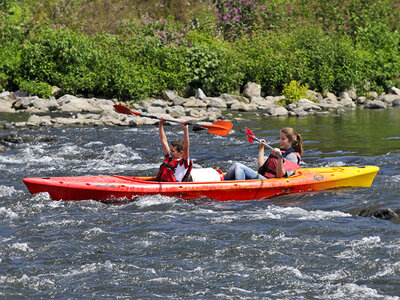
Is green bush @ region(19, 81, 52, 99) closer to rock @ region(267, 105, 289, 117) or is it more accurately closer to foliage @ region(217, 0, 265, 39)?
rock @ region(267, 105, 289, 117)

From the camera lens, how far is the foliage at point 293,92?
1816cm

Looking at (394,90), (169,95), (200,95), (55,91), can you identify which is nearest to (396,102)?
(394,90)

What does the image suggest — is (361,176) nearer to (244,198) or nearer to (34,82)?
(244,198)

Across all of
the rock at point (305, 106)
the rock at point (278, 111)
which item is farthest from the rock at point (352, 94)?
the rock at point (278, 111)

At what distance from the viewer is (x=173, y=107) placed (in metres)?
15.8

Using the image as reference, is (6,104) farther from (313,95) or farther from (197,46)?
(313,95)

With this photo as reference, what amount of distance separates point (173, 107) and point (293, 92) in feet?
13.9

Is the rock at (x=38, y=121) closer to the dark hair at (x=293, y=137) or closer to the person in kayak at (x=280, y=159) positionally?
the person in kayak at (x=280, y=159)

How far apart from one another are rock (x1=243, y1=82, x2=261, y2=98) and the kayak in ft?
38.9

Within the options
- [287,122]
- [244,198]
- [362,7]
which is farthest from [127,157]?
[362,7]

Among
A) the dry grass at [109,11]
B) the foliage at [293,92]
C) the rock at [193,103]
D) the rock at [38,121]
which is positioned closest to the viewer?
the rock at [38,121]

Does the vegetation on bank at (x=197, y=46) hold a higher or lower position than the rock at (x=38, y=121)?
higher

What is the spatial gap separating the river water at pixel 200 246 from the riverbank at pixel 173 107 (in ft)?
17.2

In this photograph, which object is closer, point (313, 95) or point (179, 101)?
point (179, 101)
